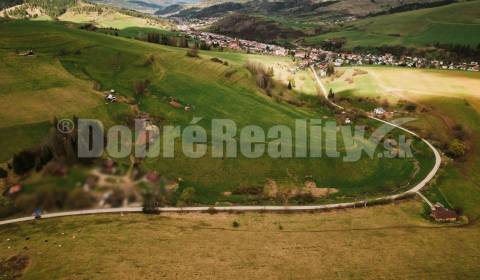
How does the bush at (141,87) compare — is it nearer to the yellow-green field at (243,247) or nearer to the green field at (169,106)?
the green field at (169,106)

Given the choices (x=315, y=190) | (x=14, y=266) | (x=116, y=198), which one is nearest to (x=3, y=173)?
(x=116, y=198)

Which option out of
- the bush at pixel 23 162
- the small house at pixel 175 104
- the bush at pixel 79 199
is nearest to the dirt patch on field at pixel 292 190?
the bush at pixel 79 199

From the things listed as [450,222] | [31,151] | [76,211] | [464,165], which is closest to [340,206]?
[450,222]

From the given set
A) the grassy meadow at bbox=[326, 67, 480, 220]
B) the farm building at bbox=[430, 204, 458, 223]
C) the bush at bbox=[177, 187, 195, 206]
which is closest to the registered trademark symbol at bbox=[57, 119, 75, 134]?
the bush at bbox=[177, 187, 195, 206]

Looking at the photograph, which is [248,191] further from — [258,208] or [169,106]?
[169,106]

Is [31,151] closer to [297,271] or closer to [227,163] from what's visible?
[227,163]

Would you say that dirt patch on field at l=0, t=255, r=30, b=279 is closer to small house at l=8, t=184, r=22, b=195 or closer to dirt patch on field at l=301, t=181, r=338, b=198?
small house at l=8, t=184, r=22, b=195
